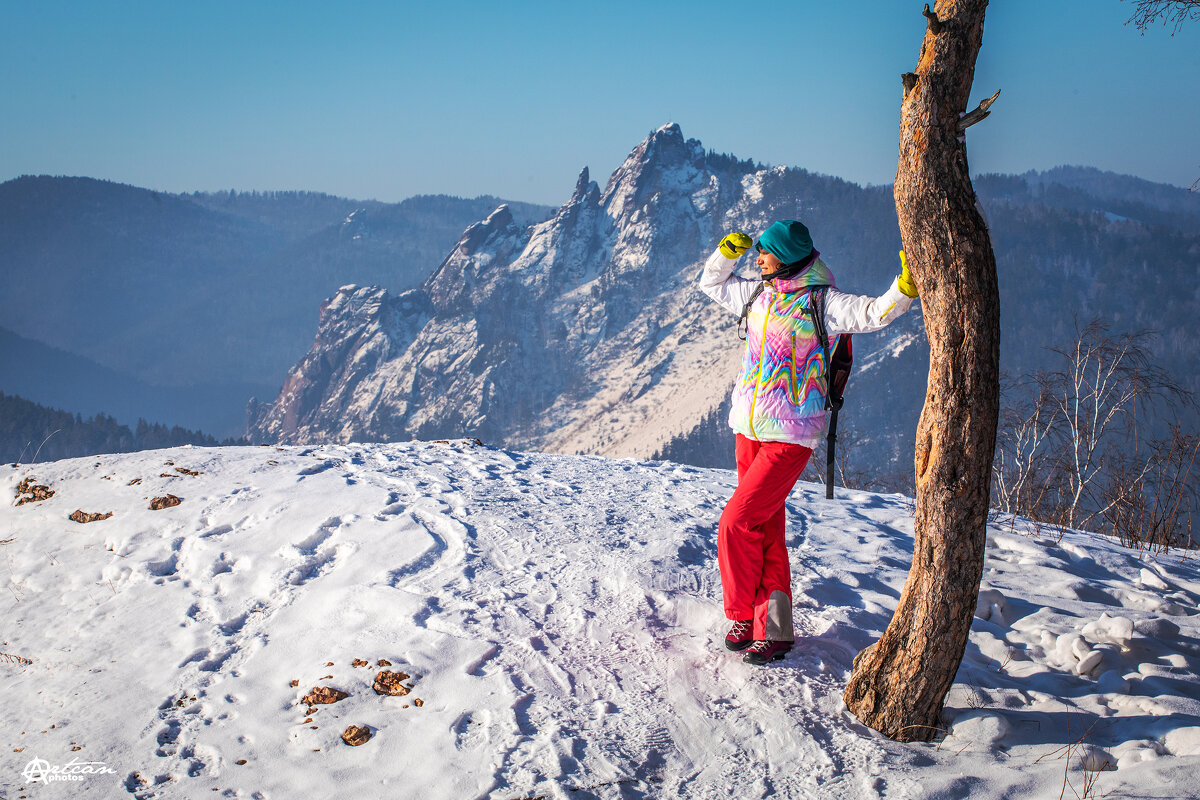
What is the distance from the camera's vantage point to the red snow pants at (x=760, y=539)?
13.7 feet

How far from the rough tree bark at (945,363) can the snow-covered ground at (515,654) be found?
44 centimetres

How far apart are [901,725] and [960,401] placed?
156 centimetres

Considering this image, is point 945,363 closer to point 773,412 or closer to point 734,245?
point 773,412

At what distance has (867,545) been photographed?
6637 millimetres

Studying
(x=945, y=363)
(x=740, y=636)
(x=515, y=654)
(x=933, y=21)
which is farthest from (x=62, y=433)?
(x=933, y=21)

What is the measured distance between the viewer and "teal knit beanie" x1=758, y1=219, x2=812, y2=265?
4.14 meters

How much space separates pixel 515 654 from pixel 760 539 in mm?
1522

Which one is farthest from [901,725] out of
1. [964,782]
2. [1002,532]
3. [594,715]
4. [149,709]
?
[1002,532]

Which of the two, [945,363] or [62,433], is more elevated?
[945,363]

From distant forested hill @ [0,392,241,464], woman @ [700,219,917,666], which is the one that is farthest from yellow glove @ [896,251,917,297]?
distant forested hill @ [0,392,241,464]

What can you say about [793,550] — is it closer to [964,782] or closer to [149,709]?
[964,782]

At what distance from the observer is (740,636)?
4.41 m

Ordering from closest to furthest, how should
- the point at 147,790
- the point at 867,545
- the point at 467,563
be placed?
the point at 147,790
the point at 467,563
the point at 867,545

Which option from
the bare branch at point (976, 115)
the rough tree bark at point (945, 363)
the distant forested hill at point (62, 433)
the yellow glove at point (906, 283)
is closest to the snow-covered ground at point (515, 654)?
the rough tree bark at point (945, 363)
